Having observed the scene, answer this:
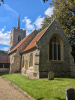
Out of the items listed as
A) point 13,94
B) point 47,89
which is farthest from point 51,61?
point 13,94

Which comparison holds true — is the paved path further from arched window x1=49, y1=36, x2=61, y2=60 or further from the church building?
arched window x1=49, y1=36, x2=61, y2=60

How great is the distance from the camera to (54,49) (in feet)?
44.0

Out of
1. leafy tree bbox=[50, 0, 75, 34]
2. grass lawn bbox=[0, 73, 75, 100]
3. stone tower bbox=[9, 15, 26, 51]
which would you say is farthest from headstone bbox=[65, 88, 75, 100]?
stone tower bbox=[9, 15, 26, 51]

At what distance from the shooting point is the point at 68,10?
17.2 m

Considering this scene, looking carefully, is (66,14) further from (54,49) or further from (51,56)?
(51,56)

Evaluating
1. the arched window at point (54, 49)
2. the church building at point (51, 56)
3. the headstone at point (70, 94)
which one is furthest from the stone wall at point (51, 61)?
the headstone at point (70, 94)

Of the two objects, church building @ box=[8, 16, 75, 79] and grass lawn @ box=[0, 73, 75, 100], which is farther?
church building @ box=[8, 16, 75, 79]

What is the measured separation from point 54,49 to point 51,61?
6.00 ft

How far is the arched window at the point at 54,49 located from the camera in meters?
13.1

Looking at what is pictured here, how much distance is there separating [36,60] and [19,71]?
7.72 metres

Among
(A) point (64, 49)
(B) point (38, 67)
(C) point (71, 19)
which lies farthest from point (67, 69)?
(C) point (71, 19)

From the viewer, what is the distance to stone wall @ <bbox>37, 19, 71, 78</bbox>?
1229cm

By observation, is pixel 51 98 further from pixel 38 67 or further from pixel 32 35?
pixel 32 35

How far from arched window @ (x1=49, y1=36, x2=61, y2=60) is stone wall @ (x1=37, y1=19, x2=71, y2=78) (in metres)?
0.56
